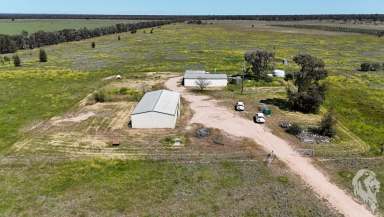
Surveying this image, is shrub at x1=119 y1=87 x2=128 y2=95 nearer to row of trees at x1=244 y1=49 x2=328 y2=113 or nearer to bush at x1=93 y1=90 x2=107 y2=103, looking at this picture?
bush at x1=93 y1=90 x2=107 y2=103

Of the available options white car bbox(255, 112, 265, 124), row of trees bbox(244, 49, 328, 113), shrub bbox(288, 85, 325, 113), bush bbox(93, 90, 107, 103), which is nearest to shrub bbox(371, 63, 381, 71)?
row of trees bbox(244, 49, 328, 113)

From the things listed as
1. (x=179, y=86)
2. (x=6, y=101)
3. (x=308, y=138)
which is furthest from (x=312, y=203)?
(x=6, y=101)

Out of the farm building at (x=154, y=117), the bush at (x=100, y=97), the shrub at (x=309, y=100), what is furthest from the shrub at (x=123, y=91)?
the shrub at (x=309, y=100)

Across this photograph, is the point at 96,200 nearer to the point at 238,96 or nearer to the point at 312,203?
the point at 312,203

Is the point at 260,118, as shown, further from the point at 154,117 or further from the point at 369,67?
the point at 369,67

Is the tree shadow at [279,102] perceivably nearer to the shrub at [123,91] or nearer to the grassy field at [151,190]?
the grassy field at [151,190]

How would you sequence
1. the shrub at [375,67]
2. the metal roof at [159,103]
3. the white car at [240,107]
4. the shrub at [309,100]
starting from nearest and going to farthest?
the metal roof at [159,103] → the shrub at [309,100] → the white car at [240,107] → the shrub at [375,67]

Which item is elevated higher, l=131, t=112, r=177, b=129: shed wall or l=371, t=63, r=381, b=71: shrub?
l=371, t=63, r=381, b=71: shrub

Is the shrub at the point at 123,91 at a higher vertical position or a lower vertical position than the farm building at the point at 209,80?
lower
